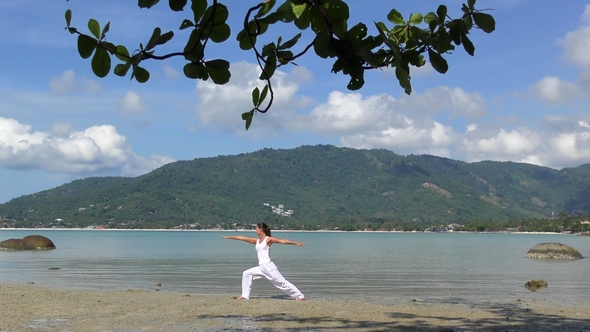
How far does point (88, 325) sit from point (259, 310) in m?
3.30

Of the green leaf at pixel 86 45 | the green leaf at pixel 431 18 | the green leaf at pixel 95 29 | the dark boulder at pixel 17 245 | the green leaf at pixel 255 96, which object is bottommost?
the dark boulder at pixel 17 245

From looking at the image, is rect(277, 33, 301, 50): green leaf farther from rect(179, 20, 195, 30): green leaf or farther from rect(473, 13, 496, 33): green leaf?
rect(473, 13, 496, 33): green leaf

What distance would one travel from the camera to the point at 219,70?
2797 millimetres

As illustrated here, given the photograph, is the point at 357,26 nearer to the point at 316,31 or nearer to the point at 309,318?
the point at 316,31

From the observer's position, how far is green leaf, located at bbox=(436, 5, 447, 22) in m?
2.77

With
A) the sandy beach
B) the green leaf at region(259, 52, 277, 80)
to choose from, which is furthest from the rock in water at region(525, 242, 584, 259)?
the green leaf at region(259, 52, 277, 80)

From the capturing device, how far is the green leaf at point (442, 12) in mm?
2774

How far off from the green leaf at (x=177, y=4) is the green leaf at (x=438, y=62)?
1.13 metres

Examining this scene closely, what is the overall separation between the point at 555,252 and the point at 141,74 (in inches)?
1545

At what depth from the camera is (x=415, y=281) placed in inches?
858

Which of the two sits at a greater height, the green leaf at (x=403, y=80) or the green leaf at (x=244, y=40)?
the green leaf at (x=244, y=40)

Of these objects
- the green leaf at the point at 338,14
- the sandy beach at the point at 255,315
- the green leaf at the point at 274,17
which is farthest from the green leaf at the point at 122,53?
the sandy beach at the point at 255,315

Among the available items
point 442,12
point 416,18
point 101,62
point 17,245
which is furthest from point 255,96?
point 17,245

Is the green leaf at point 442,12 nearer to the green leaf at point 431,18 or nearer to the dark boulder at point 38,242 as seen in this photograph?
the green leaf at point 431,18
